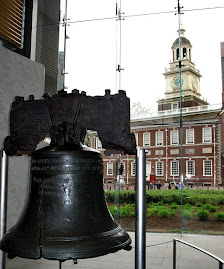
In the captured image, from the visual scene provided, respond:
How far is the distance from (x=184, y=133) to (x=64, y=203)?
499cm

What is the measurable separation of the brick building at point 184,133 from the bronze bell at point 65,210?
4.46 metres

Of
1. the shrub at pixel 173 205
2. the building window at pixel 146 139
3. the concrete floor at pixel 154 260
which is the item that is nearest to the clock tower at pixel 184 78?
the building window at pixel 146 139

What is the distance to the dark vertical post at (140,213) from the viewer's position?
1.26m

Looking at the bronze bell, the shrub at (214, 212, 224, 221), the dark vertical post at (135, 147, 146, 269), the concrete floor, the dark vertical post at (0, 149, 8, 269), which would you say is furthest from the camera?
the shrub at (214, 212, 224, 221)

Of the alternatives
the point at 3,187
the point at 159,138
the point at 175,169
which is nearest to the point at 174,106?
the point at 159,138

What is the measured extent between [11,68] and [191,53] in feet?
13.5

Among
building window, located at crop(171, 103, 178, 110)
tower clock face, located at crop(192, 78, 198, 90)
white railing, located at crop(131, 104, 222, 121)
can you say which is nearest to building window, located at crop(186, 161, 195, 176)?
white railing, located at crop(131, 104, 222, 121)

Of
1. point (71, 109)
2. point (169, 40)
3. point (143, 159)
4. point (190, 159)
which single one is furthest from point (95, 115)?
point (169, 40)

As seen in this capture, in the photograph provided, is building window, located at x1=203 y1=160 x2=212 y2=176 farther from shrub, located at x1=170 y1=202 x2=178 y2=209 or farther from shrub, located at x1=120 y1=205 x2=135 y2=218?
shrub, located at x1=120 y1=205 x2=135 y2=218

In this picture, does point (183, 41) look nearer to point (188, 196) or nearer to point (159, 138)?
→ point (159, 138)

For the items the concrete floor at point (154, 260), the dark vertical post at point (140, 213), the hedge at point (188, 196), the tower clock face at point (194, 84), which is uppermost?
the tower clock face at point (194, 84)

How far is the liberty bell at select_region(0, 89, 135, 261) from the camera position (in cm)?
113

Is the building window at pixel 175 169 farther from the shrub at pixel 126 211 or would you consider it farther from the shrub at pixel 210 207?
the shrub at pixel 126 211

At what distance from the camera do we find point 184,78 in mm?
5789
